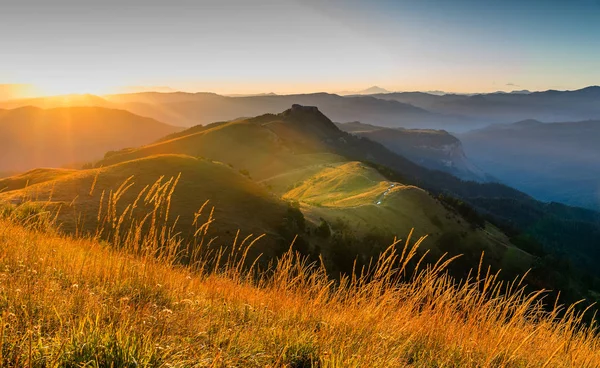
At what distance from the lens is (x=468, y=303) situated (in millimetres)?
6422

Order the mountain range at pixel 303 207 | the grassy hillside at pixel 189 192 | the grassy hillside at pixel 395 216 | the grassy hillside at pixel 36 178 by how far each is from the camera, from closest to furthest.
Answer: the grassy hillside at pixel 189 192 → the mountain range at pixel 303 207 → the grassy hillside at pixel 36 178 → the grassy hillside at pixel 395 216

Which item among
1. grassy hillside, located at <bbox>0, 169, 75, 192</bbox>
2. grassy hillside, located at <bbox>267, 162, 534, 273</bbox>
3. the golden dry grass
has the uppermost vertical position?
the golden dry grass

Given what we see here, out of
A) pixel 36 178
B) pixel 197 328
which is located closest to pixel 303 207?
pixel 36 178

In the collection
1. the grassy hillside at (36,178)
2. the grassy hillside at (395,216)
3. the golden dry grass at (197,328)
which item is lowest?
the grassy hillside at (395,216)

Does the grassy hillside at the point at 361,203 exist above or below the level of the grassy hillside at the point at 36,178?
below

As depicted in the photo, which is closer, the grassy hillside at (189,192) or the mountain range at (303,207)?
the grassy hillside at (189,192)

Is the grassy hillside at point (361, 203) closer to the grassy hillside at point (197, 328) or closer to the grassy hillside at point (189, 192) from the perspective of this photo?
the grassy hillside at point (189, 192)

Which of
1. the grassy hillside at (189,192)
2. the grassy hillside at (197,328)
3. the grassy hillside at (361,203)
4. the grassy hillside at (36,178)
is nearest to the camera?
the grassy hillside at (197,328)

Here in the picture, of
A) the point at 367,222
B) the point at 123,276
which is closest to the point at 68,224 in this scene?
the point at 123,276

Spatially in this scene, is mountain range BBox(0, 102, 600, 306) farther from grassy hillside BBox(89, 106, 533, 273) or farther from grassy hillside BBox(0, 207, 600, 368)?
grassy hillside BBox(0, 207, 600, 368)

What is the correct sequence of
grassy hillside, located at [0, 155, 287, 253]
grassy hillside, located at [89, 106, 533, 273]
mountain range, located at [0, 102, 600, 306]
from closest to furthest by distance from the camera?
grassy hillside, located at [0, 155, 287, 253] → mountain range, located at [0, 102, 600, 306] → grassy hillside, located at [89, 106, 533, 273]

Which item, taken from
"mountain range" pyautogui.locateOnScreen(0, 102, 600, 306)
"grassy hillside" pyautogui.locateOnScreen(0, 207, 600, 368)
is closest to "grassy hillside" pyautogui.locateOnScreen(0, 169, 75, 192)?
"mountain range" pyautogui.locateOnScreen(0, 102, 600, 306)

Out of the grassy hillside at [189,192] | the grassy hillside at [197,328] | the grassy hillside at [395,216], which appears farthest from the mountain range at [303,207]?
the grassy hillside at [197,328]

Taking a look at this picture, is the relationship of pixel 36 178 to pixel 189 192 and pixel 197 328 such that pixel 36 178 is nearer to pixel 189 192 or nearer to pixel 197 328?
pixel 189 192
